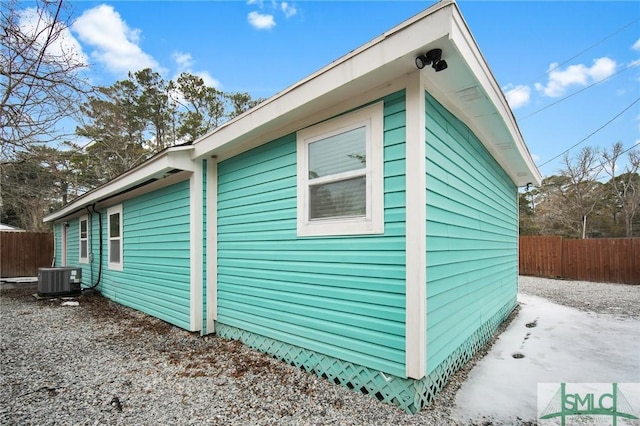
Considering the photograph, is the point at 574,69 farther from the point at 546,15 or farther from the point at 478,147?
the point at 478,147

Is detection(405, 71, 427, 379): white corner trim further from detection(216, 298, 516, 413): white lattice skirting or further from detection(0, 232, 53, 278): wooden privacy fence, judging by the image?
detection(0, 232, 53, 278): wooden privacy fence

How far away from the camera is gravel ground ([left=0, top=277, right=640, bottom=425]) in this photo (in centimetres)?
229

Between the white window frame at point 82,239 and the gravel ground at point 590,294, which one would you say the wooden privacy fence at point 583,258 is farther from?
the white window frame at point 82,239

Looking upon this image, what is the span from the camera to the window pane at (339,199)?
2.68m

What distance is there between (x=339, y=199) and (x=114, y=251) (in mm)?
6366

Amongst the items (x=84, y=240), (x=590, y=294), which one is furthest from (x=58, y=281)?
(x=590, y=294)

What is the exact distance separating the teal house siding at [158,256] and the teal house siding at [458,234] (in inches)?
132

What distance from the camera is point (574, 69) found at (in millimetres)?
11820

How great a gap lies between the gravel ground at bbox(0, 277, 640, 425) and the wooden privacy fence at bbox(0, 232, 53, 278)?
425 inches

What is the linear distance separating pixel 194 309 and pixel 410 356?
3060 mm

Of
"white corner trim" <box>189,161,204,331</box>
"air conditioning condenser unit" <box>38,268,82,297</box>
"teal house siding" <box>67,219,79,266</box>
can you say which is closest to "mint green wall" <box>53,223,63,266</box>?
"teal house siding" <box>67,219,79,266</box>

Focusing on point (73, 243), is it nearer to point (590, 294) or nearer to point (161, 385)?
point (161, 385)

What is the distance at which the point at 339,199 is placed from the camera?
112 inches

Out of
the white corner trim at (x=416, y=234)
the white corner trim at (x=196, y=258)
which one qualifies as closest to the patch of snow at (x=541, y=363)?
the white corner trim at (x=416, y=234)
